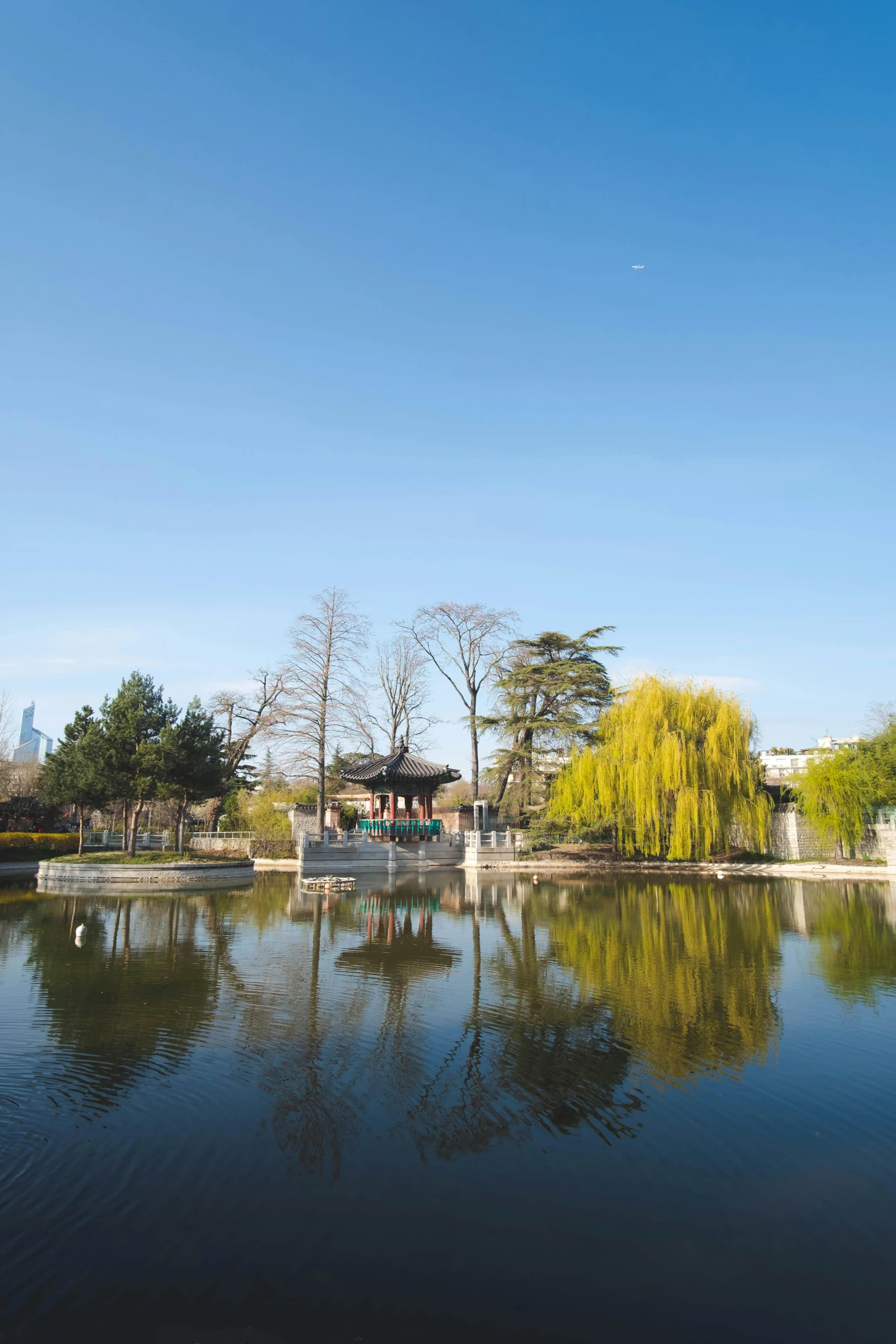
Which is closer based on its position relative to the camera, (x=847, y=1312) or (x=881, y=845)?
(x=847, y=1312)

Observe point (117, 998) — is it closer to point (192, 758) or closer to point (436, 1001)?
point (436, 1001)

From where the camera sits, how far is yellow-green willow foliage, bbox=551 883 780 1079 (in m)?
7.55

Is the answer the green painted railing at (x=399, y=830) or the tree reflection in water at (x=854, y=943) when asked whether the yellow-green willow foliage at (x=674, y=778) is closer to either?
the tree reflection in water at (x=854, y=943)

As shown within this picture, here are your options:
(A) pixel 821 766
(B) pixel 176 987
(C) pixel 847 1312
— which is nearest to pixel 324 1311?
(C) pixel 847 1312

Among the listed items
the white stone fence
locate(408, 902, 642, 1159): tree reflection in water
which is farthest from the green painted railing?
locate(408, 902, 642, 1159): tree reflection in water

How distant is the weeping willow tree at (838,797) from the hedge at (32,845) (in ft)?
93.8

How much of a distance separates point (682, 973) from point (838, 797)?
19.3m

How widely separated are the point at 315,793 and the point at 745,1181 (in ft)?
110

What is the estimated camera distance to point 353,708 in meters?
32.9

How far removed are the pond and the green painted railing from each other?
64.5 feet

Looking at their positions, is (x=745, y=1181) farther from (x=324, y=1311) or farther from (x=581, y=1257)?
(x=324, y=1311)

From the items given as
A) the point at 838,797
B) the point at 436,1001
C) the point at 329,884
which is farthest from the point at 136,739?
the point at 838,797

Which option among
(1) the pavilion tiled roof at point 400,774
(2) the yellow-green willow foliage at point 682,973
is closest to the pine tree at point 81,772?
(1) the pavilion tiled roof at point 400,774

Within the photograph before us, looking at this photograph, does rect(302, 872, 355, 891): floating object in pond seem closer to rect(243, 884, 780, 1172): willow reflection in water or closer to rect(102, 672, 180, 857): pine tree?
rect(102, 672, 180, 857): pine tree
